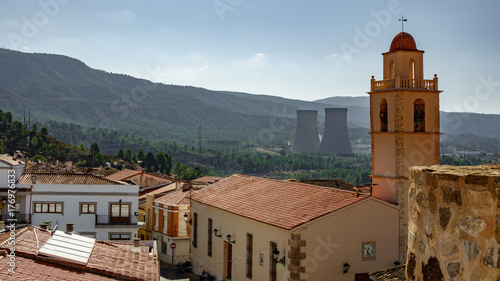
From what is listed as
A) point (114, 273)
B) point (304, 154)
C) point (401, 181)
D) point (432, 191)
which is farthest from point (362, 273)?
point (304, 154)

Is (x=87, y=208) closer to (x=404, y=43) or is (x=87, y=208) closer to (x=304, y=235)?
(x=304, y=235)

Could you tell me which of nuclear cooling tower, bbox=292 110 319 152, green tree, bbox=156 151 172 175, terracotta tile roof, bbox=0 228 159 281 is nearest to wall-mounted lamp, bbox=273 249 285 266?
terracotta tile roof, bbox=0 228 159 281

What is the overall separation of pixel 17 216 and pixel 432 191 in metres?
32.1

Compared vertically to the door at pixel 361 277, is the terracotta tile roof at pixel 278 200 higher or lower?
higher

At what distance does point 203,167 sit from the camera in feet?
462

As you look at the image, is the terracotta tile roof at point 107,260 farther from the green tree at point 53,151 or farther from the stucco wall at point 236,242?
the green tree at point 53,151

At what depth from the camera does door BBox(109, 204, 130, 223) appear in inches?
1371

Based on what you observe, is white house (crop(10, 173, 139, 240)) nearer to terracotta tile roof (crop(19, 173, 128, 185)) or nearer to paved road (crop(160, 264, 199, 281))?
terracotta tile roof (crop(19, 173, 128, 185))

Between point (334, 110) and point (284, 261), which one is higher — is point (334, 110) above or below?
above

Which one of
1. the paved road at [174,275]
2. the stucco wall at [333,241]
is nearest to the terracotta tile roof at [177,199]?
the paved road at [174,275]

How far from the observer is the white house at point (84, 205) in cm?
3394

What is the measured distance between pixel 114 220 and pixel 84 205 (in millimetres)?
1898

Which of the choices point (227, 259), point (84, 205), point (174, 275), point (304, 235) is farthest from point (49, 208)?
point (304, 235)

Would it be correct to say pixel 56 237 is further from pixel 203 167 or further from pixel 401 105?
pixel 203 167
